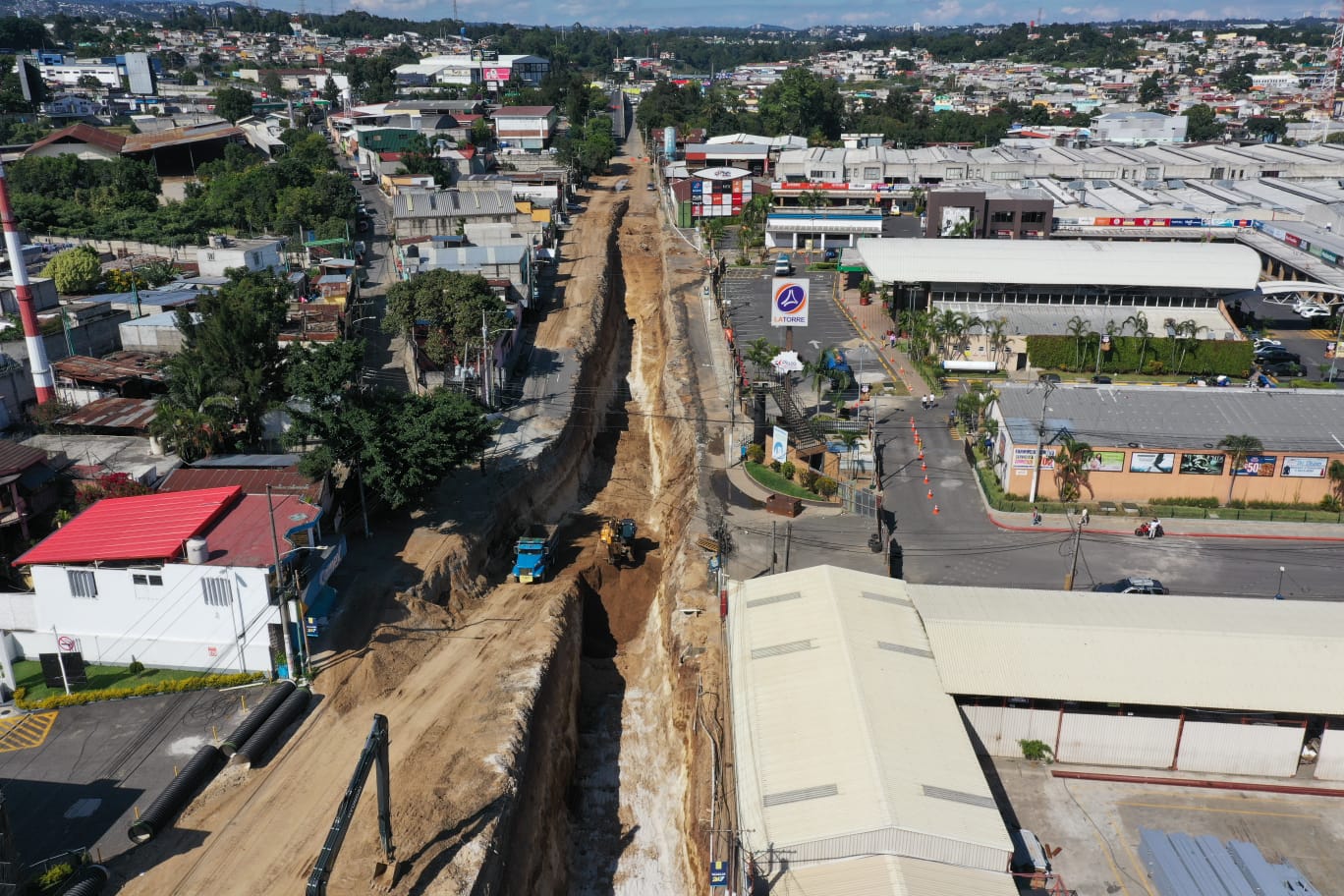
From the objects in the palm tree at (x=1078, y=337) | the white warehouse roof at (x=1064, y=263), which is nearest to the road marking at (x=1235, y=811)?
the palm tree at (x=1078, y=337)

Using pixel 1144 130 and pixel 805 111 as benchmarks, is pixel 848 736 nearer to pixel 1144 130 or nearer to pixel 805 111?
pixel 805 111

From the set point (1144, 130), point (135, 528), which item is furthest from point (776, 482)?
point (1144, 130)

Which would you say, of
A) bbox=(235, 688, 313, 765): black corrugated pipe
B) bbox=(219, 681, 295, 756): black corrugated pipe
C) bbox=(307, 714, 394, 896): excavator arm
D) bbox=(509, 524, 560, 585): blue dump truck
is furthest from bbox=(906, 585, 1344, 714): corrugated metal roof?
Result: bbox=(219, 681, 295, 756): black corrugated pipe

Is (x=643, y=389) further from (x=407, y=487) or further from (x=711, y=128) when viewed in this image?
(x=711, y=128)

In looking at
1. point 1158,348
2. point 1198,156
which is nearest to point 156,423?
point 1158,348

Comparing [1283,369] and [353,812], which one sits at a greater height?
[353,812]

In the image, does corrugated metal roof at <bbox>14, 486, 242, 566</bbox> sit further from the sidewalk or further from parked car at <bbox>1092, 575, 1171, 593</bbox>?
parked car at <bbox>1092, 575, 1171, 593</bbox>

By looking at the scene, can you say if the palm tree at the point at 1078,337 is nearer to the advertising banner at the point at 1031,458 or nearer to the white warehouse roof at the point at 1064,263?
the white warehouse roof at the point at 1064,263
